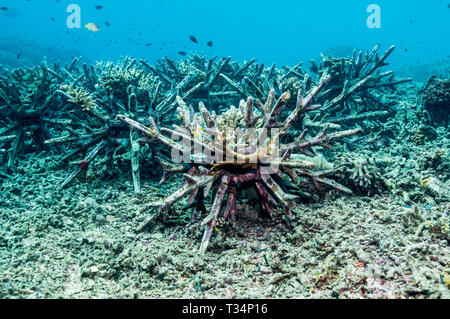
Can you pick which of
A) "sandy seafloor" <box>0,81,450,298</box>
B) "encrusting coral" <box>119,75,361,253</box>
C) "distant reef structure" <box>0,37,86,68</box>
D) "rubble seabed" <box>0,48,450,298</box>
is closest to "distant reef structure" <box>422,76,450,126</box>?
"rubble seabed" <box>0,48,450,298</box>

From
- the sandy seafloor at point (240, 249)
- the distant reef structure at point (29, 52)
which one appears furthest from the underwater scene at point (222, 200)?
the distant reef structure at point (29, 52)

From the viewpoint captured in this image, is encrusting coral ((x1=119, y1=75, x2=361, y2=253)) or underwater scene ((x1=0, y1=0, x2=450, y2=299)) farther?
encrusting coral ((x1=119, y1=75, x2=361, y2=253))

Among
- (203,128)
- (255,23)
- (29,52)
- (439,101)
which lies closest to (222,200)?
(203,128)

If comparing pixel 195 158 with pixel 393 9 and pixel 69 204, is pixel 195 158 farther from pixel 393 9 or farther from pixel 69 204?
pixel 393 9

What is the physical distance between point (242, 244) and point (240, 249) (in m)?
0.07

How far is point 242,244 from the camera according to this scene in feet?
8.06

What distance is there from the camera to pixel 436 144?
13.7ft

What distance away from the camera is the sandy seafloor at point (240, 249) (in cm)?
188

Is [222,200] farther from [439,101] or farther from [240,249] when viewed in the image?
[439,101]

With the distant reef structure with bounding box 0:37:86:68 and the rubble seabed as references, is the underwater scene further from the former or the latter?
the distant reef structure with bounding box 0:37:86:68

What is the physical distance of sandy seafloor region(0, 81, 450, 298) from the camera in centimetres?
188
